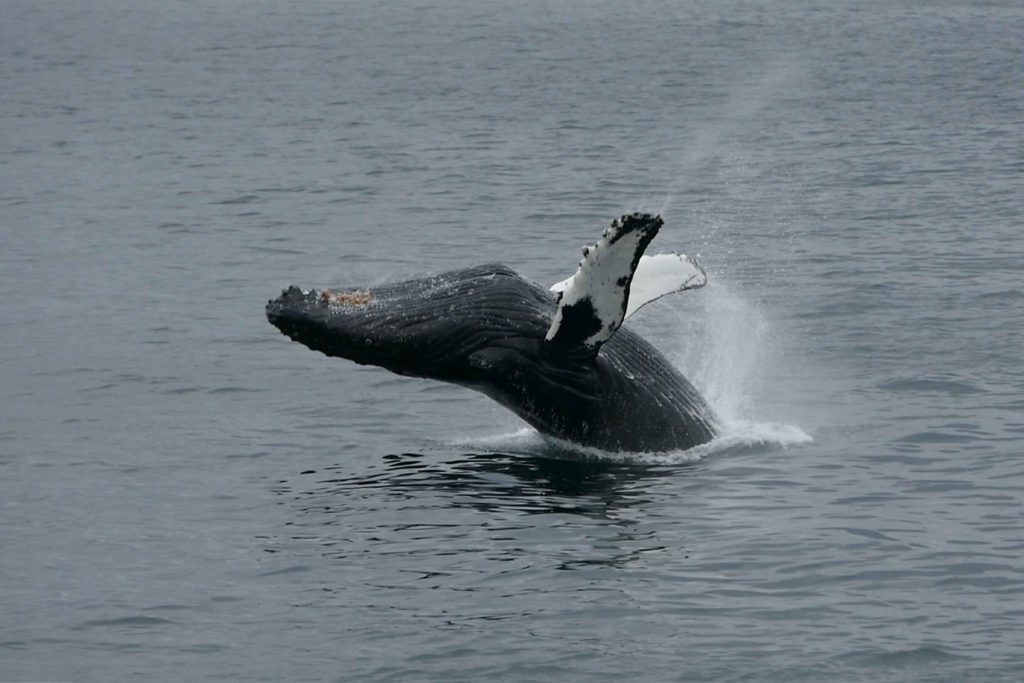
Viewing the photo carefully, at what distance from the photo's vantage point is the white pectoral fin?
12.7 meters

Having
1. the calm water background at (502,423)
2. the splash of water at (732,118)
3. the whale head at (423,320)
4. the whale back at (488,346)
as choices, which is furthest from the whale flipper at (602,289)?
the splash of water at (732,118)

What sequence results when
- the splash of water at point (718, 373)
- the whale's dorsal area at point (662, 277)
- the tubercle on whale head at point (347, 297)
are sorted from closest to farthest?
the tubercle on whale head at point (347, 297) → the whale's dorsal area at point (662, 277) → the splash of water at point (718, 373)

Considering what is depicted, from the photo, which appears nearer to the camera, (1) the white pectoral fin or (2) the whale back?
(2) the whale back

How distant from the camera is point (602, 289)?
12.0m

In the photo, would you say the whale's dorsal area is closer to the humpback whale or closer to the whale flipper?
the humpback whale

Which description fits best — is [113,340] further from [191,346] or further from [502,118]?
[502,118]

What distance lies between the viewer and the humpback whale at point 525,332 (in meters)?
12.2

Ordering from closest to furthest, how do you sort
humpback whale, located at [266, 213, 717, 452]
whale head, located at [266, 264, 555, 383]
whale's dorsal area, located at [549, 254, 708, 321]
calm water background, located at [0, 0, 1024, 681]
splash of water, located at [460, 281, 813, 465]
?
calm water background, located at [0, 0, 1024, 681]
humpback whale, located at [266, 213, 717, 452]
whale head, located at [266, 264, 555, 383]
whale's dorsal area, located at [549, 254, 708, 321]
splash of water, located at [460, 281, 813, 465]

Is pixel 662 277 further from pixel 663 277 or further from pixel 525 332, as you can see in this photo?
pixel 525 332

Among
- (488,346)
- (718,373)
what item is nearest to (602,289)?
(488,346)

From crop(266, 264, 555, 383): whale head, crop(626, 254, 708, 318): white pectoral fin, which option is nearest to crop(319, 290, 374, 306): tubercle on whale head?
crop(266, 264, 555, 383): whale head

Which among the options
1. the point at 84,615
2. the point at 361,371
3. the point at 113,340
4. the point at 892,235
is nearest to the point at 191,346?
the point at 113,340

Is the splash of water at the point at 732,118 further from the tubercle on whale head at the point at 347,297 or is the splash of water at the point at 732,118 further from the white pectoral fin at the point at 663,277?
the tubercle on whale head at the point at 347,297

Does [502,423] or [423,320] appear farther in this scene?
[502,423]
